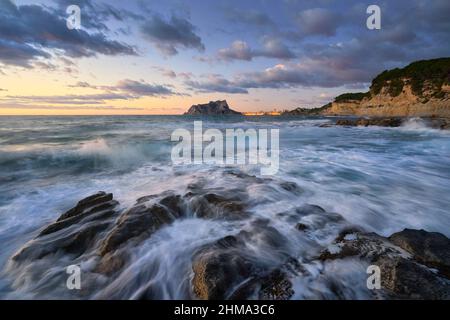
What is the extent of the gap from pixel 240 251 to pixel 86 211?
345cm

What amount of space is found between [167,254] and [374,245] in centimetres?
317

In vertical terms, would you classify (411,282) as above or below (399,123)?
below

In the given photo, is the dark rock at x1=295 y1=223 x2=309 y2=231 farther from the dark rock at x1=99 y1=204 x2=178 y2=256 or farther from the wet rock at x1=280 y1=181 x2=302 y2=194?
the dark rock at x1=99 y1=204 x2=178 y2=256

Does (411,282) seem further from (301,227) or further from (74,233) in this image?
(74,233)

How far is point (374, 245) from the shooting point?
372 centimetres

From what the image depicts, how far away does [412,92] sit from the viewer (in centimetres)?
4941

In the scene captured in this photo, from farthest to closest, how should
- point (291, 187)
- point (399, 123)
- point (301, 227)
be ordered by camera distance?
1. point (399, 123)
2. point (291, 187)
3. point (301, 227)

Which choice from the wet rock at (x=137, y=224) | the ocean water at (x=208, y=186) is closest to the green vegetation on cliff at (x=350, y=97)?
the ocean water at (x=208, y=186)

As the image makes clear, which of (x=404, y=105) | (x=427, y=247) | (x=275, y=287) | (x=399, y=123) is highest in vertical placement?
(x=404, y=105)

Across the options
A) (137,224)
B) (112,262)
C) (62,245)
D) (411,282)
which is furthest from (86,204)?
(411,282)

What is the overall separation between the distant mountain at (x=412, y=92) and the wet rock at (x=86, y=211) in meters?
53.9

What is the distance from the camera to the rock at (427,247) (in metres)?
3.30

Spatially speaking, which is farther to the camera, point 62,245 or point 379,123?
point 379,123

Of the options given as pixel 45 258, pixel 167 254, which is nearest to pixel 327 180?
pixel 167 254
